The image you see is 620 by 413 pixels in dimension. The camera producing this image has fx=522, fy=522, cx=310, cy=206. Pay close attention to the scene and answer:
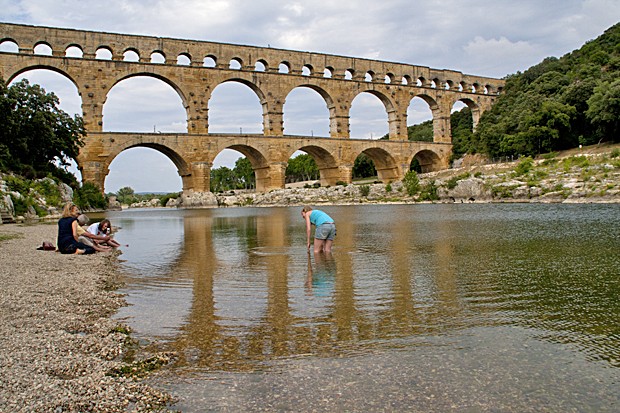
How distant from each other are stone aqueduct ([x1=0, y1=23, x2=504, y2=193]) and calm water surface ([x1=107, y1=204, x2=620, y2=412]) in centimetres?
2855

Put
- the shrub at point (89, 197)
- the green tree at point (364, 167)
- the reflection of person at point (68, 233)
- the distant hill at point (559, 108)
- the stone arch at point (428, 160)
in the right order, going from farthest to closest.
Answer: the green tree at point (364, 167) < the stone arch at point (428, 160) < the distant hill at point (559, 108) < the shrub at point (89, 197) < the reflection of person at point (68, 233)

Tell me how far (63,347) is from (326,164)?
3849cm

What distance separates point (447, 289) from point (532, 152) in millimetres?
35609

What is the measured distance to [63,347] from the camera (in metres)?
3.39

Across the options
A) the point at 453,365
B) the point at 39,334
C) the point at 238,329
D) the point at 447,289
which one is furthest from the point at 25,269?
the point at 453,365

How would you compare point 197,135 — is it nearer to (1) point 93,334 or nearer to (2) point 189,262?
(2) point 189,262

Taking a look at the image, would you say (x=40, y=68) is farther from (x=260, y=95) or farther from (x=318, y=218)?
(x=318, y=218)

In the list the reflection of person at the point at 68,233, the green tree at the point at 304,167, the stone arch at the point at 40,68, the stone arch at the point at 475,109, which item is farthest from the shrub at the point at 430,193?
the green tree at the point at 304,167

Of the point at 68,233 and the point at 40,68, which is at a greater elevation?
the point at 40,68

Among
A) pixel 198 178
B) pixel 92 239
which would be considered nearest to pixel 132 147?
pixel 198 178

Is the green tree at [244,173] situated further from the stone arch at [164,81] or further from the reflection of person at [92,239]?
the reflection of person at [92,239]

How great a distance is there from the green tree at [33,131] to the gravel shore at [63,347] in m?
19.3

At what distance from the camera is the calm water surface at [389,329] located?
274cm

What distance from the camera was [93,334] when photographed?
3.79 m
